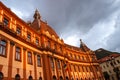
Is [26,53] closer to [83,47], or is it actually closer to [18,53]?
[18,53]

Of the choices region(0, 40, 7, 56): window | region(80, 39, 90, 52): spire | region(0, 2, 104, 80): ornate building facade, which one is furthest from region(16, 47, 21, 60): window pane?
region(80, 39, 90, 52): spire

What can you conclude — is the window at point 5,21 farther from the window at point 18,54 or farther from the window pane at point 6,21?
the window at point 18,54

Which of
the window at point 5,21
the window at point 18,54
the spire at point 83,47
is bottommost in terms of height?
the window at point 18,54

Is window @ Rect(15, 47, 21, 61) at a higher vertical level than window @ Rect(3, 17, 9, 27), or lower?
lower

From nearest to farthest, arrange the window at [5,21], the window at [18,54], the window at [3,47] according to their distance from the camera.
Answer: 1. the window at [3,47]
2. the window at [5,21]
3. the window at [18,54]

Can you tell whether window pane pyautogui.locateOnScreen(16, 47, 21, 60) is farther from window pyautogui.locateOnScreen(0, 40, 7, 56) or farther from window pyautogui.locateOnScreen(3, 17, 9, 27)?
window pyautogui.locateOnScreen(3, 17, 9, 27)

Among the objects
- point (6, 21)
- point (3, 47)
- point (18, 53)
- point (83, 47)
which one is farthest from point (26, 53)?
point (83, 47)

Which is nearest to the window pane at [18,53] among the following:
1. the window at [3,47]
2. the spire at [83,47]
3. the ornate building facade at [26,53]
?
the ornate building facade at [26,53]

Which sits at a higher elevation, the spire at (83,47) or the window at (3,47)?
the spire at (83,47)

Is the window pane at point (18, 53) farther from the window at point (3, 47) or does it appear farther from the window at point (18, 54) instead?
the window at point (3, 47)

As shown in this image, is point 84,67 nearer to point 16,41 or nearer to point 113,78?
point 113,78

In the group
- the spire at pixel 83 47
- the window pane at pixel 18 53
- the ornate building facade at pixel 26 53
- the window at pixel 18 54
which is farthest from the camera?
the spire at pixel 83 47

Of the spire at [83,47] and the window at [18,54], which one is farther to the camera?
the spire at [83,47]

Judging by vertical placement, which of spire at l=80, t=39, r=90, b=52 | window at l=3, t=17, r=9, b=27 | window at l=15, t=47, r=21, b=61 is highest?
spire at l=80, t=39, r=90, b=52
